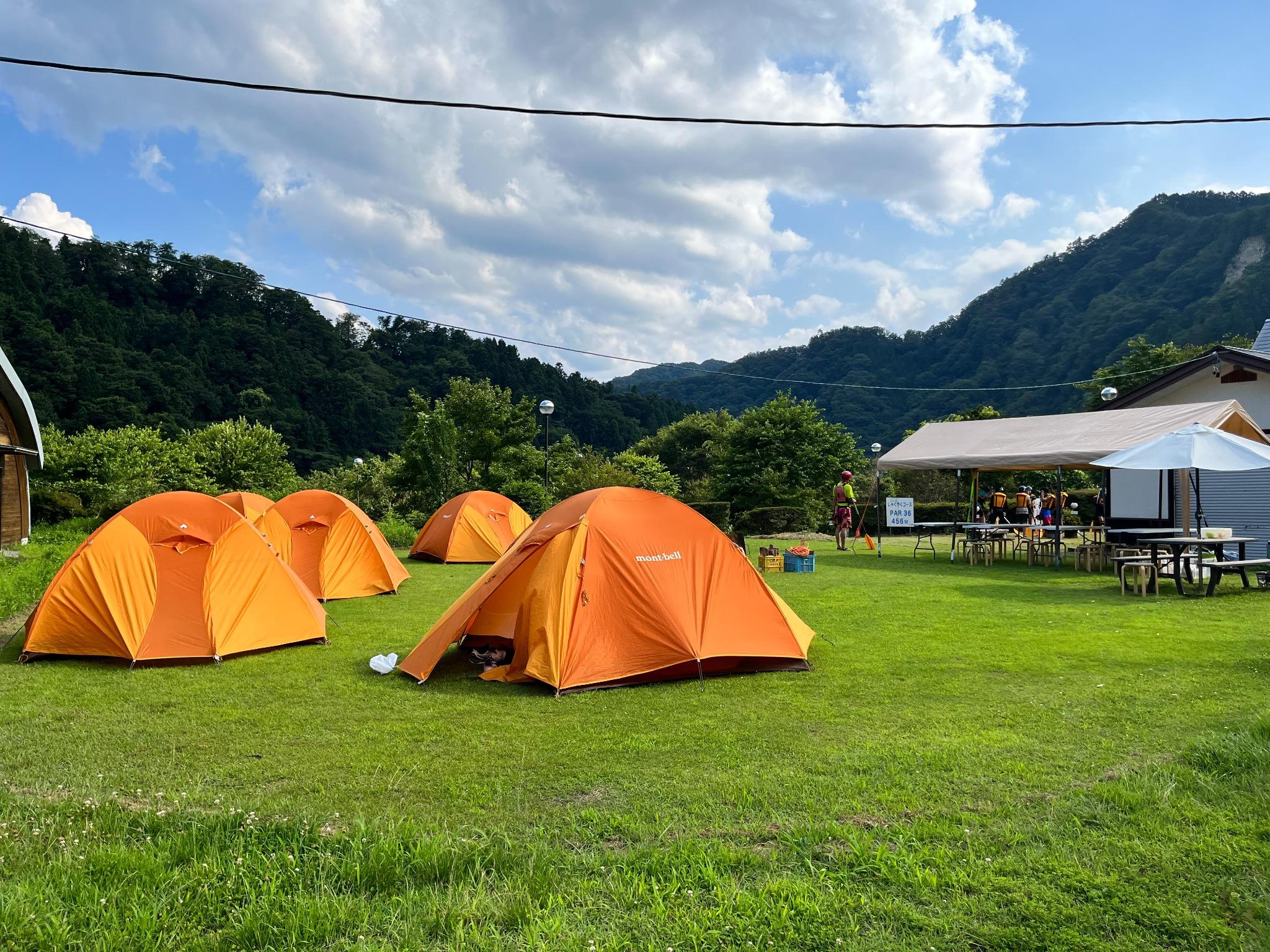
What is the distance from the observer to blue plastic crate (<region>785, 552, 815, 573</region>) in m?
15.0

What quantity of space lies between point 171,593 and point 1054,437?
15773mm

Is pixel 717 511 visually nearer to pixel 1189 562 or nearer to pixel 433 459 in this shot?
pixel 433 459

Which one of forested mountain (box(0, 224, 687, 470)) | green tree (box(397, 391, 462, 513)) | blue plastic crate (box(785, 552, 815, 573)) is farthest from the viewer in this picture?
forested mountain (box(0, 224, 687, 470))

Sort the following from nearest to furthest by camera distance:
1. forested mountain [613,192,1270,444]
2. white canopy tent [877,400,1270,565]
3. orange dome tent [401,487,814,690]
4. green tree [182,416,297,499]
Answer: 1. orange dome tent [401,487,814,690]
2. white canopy tent [877,400,1270,565]
3. green tree [182,416,297,499]
4. forested mountain [613,192,1270,444]

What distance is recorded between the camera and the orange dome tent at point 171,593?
757cm

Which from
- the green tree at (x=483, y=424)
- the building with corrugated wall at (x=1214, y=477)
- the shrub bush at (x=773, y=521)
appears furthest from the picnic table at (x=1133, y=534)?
the green tree at (x=483, y=424)

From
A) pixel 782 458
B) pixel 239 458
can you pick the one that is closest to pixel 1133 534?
pixel 782 458

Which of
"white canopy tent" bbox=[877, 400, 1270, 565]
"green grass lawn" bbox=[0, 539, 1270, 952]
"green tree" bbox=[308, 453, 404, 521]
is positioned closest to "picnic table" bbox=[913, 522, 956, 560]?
"white canopy tent" bbox=[877, 400, 1270, 565]

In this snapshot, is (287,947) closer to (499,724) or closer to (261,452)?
(499,724)

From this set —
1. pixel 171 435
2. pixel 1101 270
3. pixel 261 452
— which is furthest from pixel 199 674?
pixel 1101 270

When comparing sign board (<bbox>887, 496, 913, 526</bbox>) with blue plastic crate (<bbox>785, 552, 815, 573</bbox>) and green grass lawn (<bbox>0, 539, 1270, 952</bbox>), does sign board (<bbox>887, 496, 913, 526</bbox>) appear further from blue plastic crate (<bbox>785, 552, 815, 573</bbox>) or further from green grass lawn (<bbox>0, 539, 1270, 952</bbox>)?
green grass lawn (<bbox>0, 539, 1270, 952</bbox>)

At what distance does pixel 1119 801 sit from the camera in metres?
3.93

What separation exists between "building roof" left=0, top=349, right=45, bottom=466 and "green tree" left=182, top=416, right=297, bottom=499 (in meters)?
7.05

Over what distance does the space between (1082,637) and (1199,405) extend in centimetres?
1010
